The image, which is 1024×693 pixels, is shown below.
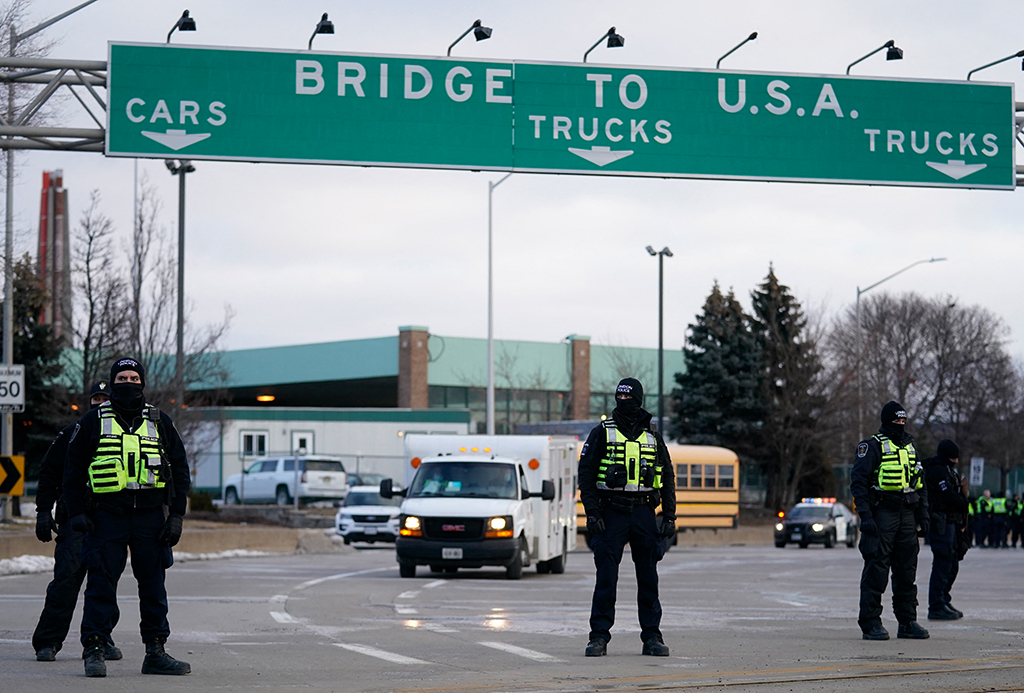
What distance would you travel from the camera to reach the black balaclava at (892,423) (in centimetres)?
1209

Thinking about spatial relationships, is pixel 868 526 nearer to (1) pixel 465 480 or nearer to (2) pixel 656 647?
(2) pixel 656 647

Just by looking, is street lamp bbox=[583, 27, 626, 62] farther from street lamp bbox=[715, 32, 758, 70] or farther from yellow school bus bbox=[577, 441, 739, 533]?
yellow school bus bbox=[577, 441, 739, 533]

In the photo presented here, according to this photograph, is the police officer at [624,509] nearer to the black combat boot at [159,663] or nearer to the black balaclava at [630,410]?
the black balaclava at [630,410]

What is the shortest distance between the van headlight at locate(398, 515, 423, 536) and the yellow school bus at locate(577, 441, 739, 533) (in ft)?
68.2

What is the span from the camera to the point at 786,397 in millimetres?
57469

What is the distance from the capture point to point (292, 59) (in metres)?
16.8

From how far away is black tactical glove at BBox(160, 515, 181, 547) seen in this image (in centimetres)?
909

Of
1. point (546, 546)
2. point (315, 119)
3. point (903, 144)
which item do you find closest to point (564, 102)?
point (315, 119)

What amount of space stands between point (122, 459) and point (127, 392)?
1.37 ft

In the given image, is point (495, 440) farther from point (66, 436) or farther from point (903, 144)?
point (66, 436)

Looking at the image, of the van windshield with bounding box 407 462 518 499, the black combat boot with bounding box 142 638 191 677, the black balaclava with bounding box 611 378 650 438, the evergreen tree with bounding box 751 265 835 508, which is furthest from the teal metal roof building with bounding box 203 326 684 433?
the black combat boot with bounding box 142 638 191 677

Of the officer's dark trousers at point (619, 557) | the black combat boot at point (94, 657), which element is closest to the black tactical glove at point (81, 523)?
the black combat boot at point (94, 657)

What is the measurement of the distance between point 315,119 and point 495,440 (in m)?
8.33

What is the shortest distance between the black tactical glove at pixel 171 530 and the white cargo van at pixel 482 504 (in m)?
12.3
